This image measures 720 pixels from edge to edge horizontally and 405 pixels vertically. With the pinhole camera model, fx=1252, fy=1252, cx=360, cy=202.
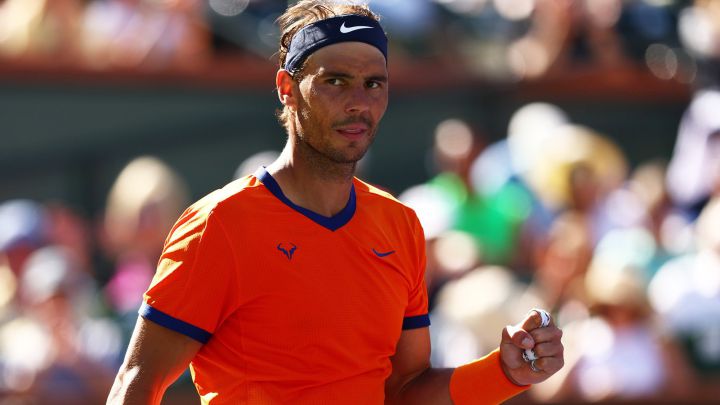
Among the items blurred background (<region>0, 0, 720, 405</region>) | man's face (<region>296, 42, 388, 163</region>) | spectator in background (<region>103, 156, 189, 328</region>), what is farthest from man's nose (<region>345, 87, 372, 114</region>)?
spectator in background (<region>103, 156, 189, 328</region>)

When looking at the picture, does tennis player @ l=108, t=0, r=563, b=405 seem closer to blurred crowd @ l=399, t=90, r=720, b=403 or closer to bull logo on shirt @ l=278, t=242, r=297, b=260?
bull logo on shirt @ l=278, t=242, r=297, b=260

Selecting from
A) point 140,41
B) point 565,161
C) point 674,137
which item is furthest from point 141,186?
point 674,137

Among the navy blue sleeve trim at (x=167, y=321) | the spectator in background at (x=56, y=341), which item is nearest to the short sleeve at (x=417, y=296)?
the navy blue sleeve trim at (x=167, y=321)

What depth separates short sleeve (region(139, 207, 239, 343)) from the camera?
2.89m

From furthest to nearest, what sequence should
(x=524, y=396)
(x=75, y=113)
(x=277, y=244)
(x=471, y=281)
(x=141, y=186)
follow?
(x=75, y=113), (x=141, y=186), (x=471, y=281), (x=524, y=396), (x=277, y=244)

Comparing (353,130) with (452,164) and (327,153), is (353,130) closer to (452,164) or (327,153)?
(327,153)

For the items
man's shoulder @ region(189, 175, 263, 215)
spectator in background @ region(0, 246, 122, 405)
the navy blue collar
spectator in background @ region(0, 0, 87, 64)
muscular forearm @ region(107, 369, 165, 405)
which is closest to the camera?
muscular forearm @ region(107, 369, 165, 405)

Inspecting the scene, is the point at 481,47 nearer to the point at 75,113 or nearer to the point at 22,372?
the point at 75,113

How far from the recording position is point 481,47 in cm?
925

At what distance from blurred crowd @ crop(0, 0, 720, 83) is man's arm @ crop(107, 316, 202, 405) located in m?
5.82

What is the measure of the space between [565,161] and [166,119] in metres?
3.01

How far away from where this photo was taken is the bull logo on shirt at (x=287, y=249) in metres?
3.02

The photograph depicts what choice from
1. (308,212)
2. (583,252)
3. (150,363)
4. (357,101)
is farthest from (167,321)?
(583,252)

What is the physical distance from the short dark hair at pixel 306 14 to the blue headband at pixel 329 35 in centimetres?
2
